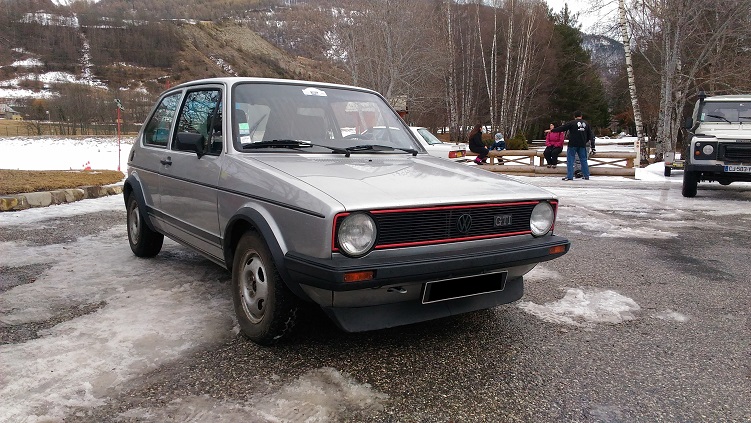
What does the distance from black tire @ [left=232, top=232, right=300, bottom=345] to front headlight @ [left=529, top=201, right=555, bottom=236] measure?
1.52 m

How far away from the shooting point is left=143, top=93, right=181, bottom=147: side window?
466cm

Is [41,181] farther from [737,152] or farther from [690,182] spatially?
[737,152]

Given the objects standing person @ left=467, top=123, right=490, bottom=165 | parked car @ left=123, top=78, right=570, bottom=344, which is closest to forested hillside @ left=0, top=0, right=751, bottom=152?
standing person @ left=467, top=123, right=490, bottom=165

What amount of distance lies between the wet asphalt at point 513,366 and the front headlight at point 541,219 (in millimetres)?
686

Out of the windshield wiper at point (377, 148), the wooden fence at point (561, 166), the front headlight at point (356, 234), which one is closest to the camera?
the front headlight at point (356, 234)

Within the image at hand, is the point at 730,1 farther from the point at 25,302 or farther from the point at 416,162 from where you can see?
the point at 25,302

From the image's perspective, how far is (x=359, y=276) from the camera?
8.41 feet

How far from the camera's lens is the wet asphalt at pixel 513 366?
249 cm

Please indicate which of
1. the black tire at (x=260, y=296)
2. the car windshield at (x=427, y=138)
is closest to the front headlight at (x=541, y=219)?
the black tire at (x=260, y=296)

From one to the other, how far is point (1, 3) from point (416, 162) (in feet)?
454

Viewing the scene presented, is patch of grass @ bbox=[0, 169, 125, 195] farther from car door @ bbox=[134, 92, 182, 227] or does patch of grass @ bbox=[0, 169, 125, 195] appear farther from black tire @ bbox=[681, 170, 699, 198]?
black tire @ bbox=[681, 170, 699, 198]

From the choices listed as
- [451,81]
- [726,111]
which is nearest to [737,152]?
[726,111]

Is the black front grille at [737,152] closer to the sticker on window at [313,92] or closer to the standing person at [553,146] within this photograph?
the standing person at [553,146]

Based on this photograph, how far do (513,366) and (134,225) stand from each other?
4116 millimetres
